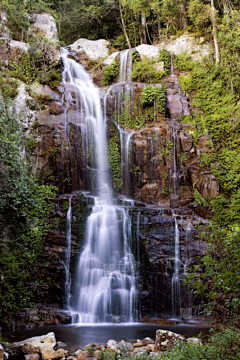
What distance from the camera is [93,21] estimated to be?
75.6 ft

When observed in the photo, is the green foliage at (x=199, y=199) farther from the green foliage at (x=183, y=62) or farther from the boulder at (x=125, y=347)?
the green foliage at (x=183, y=62)

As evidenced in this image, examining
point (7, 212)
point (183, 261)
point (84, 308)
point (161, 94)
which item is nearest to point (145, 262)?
point (183, 261)

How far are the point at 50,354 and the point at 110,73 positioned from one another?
15.0 m

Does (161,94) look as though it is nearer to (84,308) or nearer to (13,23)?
(13,23)

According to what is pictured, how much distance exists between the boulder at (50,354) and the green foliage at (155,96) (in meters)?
12.1

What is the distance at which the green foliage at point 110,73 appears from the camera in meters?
17.5

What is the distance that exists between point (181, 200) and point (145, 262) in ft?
13.3

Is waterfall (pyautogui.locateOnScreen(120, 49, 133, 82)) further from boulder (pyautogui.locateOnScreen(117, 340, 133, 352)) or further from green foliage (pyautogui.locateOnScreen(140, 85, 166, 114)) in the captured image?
boulder (pyautogui.locateOnScreen(117, 340, 133, 352))

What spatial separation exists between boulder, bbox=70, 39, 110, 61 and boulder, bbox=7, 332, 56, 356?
17295 mm

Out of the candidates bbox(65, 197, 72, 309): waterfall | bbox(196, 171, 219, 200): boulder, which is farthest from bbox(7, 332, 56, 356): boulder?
bbox(196, 171, 219, 200): boulder

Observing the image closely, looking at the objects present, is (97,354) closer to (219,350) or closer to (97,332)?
(97,332)

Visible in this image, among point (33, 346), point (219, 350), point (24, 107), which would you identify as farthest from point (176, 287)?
point (24, 107)

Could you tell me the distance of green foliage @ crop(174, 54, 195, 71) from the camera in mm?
17716

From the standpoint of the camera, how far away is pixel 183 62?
58.9ft
